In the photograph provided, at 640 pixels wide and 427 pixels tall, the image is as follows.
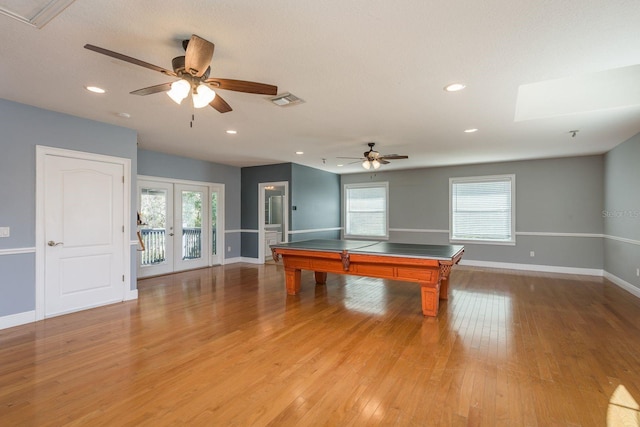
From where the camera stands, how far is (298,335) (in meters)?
3.21

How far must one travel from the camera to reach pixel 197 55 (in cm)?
205

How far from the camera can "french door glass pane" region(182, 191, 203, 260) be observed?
6.89 meters


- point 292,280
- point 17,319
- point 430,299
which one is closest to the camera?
point 17,319

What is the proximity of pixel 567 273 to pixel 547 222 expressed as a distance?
112 centimetres

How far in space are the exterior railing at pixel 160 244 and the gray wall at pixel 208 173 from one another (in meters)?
0.81

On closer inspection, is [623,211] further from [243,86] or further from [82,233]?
[82,233]

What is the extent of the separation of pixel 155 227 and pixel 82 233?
89.7 inches

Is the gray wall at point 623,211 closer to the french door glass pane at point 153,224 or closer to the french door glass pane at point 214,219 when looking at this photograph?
the french door glass pane at point 214,219

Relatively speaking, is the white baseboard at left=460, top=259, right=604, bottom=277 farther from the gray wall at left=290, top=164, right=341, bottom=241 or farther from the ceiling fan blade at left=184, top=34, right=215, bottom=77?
the ceiling fan blade at left=184, top=34, right=215, bottom=77

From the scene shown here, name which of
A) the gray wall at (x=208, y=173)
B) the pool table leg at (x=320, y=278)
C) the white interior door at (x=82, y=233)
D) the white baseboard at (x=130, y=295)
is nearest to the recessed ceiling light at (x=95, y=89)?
the white interior door at (x=82, y=233)

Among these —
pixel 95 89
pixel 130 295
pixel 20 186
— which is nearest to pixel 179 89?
pixel 95 89

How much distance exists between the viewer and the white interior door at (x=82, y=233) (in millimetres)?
3793

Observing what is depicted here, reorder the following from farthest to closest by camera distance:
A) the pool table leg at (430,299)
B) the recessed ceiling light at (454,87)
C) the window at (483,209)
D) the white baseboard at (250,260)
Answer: the white baseboard at (250,260) < the window at (483,209) < the pool table leg at (430,299) < the recessed ceiling light at (454,87)

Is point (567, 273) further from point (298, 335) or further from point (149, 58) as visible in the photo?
point (149, 58)
